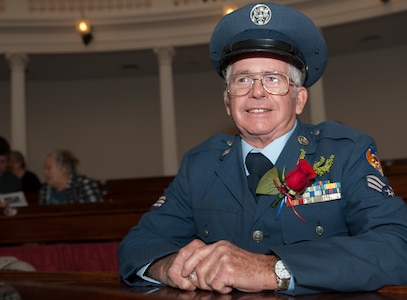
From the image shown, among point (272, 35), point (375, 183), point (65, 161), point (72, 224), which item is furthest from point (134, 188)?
point (375, 183)

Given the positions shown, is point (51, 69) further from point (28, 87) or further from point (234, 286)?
point (234, 286)

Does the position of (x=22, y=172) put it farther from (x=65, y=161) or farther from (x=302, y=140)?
(x=302, y=140)

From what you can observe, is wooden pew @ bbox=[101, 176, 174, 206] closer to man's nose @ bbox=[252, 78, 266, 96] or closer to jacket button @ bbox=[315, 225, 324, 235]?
man's nose @ bbox=[252, 78, 266, 96]

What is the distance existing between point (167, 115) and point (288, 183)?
329 inches

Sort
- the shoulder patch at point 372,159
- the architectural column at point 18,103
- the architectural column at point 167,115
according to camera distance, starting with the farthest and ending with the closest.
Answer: the architectural column at point 167,115, the architectural column at point 18,103, the shoulder patch at point 372,159

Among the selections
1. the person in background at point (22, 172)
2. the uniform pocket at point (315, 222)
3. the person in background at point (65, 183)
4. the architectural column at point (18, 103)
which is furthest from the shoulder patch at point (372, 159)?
the architectural column at point (18, 103)

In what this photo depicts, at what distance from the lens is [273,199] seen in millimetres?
1754

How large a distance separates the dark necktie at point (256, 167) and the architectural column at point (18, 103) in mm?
8398

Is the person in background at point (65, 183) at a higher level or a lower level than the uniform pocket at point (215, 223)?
higher

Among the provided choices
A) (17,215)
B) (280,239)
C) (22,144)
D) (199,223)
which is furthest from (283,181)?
(22,144)

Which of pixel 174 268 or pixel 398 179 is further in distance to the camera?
pixel 398 179

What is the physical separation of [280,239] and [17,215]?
2921 mm

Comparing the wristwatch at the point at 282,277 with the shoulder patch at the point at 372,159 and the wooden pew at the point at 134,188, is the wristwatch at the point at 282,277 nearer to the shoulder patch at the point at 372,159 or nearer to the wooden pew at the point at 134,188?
the shoulder patch at the point at 372,159

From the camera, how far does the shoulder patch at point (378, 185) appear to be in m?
1.62
